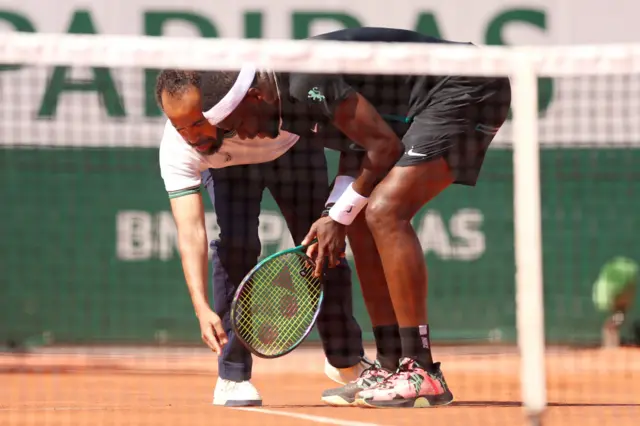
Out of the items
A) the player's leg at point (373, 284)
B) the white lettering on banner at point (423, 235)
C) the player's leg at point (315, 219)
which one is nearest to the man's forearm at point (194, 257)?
the player's leg at point (315, 219)

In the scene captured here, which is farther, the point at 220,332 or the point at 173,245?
the point at 173,245

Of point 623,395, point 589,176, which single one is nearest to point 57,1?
point 589,176

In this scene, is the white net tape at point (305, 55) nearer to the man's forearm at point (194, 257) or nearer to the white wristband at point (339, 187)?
the white wristband at point (339, 187)

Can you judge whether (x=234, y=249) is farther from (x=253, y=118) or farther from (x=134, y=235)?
(x=134, y=235)

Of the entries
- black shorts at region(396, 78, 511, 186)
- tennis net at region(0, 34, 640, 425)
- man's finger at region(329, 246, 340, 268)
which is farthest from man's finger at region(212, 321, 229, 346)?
tennis net at region(0, 34, 640, 425)

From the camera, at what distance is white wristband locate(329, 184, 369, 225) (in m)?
4.69

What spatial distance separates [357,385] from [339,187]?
0.76m

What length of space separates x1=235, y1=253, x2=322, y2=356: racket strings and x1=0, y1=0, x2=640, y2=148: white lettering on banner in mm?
5245

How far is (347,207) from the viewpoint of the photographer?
4.70 meters

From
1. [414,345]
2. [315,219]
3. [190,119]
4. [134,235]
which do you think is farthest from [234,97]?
[134,235]

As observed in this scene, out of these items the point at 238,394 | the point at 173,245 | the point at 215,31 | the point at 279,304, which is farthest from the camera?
the point at 215,31

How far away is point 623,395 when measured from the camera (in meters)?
6.32

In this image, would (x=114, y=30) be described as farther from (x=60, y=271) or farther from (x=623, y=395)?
(x=623, y=395)

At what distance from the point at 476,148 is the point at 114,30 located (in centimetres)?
636
